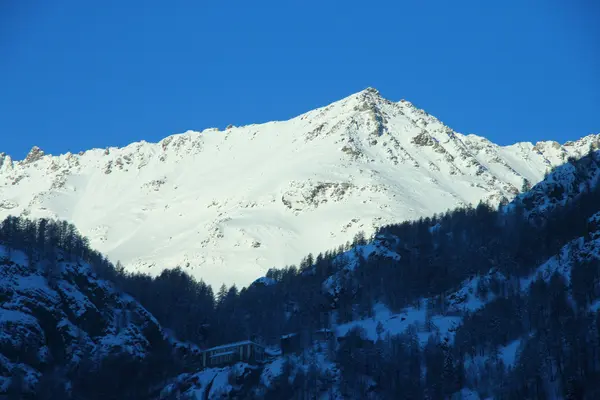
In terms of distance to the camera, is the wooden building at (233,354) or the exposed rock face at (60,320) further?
the wooden building at (233,354)

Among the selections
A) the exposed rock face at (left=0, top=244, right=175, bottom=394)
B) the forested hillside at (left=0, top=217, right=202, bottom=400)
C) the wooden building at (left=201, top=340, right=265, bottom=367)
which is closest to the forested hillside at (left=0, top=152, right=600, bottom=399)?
the forested hillside at (left=0, top=217, right=202, bottom=400)

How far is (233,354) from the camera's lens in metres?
180

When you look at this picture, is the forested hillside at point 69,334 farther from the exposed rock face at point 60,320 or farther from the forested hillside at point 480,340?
the forested hillside at point 480,340

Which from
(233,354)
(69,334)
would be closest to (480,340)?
(233,354)

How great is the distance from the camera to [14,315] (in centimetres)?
16200

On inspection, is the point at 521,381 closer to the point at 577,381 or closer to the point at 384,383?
the point at 577,381

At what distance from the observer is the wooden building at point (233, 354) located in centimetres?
17925

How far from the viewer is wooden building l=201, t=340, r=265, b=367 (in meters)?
179

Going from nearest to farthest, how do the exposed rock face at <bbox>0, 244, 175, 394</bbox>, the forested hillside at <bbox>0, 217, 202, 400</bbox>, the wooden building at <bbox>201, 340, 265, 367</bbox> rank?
the forested hillside at <bbox>0, 217, 202, 400</bbox>
the exposed rock face at <bbox>0, 244, 175, 394</bbox>
the wooden building at <bbox>201, 340, 265, 367</bbox>

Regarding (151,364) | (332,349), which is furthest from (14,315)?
(332,349)

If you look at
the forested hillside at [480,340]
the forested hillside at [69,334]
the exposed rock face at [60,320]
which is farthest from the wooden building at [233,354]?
the exposed rock face at [60,320]

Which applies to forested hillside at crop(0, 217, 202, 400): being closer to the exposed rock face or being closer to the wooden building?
the exposed rock face

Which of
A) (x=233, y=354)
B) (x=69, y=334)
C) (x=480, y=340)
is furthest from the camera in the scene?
(x=233, y=354)

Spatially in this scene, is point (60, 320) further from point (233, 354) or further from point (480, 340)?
point (480, 340)
